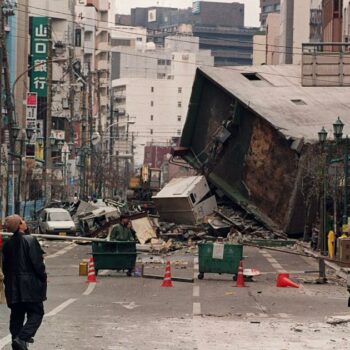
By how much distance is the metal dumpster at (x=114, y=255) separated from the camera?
96.9 feet

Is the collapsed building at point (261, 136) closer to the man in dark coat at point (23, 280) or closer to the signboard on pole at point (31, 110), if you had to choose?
the signboard on pole at point (31, 110)

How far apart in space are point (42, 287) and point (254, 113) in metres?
41.6

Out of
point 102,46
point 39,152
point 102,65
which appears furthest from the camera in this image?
point 102,65

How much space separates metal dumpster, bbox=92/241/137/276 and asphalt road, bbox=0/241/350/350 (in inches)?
11.9

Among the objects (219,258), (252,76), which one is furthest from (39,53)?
(219,258)

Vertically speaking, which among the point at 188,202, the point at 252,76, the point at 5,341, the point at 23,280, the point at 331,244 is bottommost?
the point at 188,202

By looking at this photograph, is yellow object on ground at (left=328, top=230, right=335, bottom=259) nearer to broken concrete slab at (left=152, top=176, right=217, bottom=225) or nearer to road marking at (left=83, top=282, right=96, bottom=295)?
road marking at (left=83, top=282, right=96, bottom=295)

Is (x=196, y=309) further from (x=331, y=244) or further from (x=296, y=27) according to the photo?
(x=296, y=27)

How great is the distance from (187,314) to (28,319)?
6.60 metres

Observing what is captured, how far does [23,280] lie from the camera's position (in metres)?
13.1

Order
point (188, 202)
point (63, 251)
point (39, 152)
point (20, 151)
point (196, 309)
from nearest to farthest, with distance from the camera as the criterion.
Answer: point (196, 309), point (63, 251), point (20, 151), point (188, 202), point (39, 152)

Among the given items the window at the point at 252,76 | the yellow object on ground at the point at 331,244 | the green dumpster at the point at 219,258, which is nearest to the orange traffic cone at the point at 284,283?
the green dumpster at the point at 219,258

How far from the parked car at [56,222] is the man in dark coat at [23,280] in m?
44.2

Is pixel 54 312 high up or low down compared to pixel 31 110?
down
